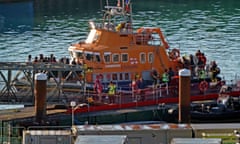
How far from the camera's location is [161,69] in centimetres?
4444

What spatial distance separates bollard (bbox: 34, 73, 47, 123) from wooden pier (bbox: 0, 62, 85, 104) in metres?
2.76

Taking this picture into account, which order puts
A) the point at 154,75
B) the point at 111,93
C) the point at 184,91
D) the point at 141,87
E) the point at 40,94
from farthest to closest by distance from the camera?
the point at 154,75, the point at 141,87, the point at 111,93, the point at 184,91, the point at 40,94

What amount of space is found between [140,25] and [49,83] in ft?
133

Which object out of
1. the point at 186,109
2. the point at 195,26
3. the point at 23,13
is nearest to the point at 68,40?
the point at 195,26

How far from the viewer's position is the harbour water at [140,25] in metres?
69.0

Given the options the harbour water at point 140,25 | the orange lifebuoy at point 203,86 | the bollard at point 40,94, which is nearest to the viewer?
the bollard at point 40,94

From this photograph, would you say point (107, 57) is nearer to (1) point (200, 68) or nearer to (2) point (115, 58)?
(2) point (115, 58)

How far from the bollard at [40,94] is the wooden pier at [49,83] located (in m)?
2.76

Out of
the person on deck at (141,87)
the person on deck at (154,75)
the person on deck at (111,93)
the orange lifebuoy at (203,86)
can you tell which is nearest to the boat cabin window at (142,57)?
the person on deck at (154,75)

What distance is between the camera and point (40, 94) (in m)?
38.9

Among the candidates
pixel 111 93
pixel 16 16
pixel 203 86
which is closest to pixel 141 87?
pixel 111 93

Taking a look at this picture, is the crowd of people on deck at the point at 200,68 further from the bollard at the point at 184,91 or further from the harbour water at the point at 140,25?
the harbour water at the point at 140,25

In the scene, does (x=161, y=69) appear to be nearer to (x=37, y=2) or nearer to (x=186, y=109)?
(x=186, y=109)

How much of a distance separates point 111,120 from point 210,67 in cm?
661
